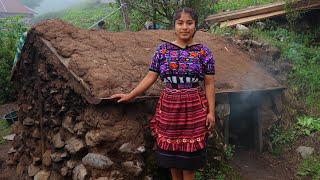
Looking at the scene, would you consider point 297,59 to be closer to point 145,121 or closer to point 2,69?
point 145,121

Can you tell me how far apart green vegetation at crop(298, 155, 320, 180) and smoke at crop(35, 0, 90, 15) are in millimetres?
21704

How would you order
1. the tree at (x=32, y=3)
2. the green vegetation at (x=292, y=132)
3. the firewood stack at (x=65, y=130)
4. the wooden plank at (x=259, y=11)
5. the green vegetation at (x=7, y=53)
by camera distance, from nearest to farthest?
the firewood stack at (x=65, y=130) < the green vegetation at (x=292, y=132) < the wooden plank at (x=259, y=11) < the green vegetation at (x=7, y=53) < the tree at (x=32, y=3)

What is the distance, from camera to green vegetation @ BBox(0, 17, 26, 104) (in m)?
10.9

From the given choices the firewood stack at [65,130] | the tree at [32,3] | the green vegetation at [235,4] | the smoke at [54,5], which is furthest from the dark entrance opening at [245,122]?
the tree at [32,3]

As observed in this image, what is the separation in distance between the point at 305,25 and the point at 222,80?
442 cm

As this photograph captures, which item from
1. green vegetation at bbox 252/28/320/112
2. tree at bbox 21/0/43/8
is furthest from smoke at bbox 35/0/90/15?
green vegetation at bbox 252/28/320/112

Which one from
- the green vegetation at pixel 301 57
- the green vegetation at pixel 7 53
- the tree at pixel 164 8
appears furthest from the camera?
the green vegetation at pixel 7 53

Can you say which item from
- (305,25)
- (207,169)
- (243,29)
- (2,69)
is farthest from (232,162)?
(2,69)

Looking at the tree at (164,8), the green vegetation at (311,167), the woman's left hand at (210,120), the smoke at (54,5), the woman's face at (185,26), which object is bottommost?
the green vegetation at (311,167)

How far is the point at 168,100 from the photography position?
3.69 meters

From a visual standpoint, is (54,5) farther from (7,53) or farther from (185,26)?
(185,26)

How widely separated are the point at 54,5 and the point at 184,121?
26.6 m

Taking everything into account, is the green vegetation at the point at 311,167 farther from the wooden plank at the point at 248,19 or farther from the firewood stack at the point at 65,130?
the wooden plank at the point at 248,19

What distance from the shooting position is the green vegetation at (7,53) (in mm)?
10859
